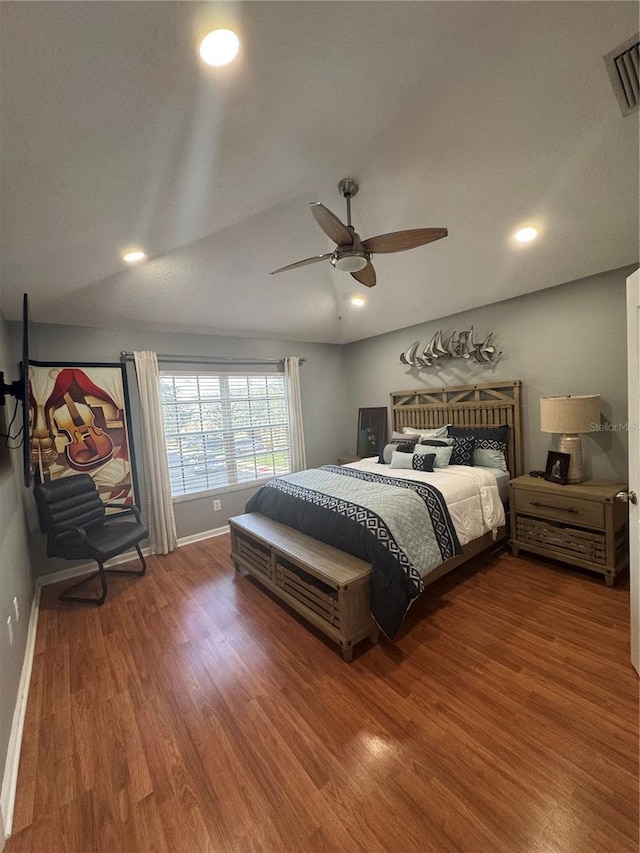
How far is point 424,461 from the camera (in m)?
3.32

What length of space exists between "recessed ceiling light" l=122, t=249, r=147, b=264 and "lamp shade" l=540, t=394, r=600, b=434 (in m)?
3.36

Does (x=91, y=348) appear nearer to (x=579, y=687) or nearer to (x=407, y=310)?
(x=407, y=310)

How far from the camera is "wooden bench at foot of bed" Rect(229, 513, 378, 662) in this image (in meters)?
1.99

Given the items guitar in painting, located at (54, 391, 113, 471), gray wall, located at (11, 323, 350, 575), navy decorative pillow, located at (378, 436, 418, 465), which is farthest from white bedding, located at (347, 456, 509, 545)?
guitar in painting, located at (54, 391, 113, 471)

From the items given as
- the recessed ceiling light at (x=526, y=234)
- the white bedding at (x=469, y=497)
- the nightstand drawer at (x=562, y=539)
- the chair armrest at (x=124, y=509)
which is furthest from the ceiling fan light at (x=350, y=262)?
the chair armrest at (x=124, y=509)

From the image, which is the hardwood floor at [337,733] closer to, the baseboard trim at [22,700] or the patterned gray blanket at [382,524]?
the baseboard trim at [22,700]

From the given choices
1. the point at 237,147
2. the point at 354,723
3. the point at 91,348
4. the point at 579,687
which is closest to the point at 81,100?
the point at 237,147

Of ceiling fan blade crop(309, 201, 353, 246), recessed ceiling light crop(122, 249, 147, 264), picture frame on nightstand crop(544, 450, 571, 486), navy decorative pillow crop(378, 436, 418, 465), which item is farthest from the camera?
navy decorative pillow crop(378, 436, 418, 465)

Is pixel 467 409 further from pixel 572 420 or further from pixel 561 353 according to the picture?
pixel 572 420

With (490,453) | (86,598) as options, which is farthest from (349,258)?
(86,598)

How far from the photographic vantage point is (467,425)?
3.84 meters

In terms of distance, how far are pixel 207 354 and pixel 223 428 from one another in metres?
0.92

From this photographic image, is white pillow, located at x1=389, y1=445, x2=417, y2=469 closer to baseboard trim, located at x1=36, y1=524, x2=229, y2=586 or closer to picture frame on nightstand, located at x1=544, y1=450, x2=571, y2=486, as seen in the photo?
picture frame on nightstand, located at x1=544, y1=450, x2=571, y2=486

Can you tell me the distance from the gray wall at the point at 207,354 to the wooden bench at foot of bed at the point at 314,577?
1322mm
